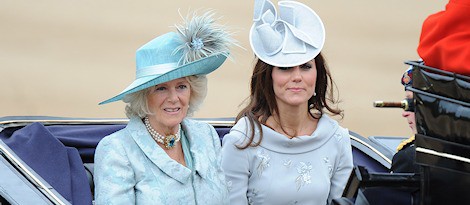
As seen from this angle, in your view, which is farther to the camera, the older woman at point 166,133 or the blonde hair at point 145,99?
the blonde hair at point 145,99

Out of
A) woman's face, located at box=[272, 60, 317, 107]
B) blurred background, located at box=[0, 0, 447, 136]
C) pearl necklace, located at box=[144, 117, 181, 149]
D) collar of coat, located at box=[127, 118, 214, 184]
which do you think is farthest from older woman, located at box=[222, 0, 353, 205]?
blurred background, located at box=[0, 0, 447, 136]

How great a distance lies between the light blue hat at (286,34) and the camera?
3035mm

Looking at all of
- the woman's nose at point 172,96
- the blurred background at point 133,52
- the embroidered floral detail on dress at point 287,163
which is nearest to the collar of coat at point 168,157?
the woman's nose at point 172,96

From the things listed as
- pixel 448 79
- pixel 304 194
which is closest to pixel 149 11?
pixel 304 194

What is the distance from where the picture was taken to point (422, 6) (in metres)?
6.84

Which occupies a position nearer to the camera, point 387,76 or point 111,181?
point 111,181

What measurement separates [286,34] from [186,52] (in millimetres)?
419

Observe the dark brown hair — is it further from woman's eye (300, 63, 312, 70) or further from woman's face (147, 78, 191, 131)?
woman's face (147, 78, 191, 131)

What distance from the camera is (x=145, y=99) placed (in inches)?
111

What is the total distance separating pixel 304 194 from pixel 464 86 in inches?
51.2

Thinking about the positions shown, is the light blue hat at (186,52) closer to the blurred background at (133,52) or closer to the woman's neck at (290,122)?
the woman's neck at (290,122)

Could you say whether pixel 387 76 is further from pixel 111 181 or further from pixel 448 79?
pixel 448 79

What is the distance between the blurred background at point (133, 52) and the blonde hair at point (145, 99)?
129 inches

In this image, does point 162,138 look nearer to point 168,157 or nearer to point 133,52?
point 168,157
